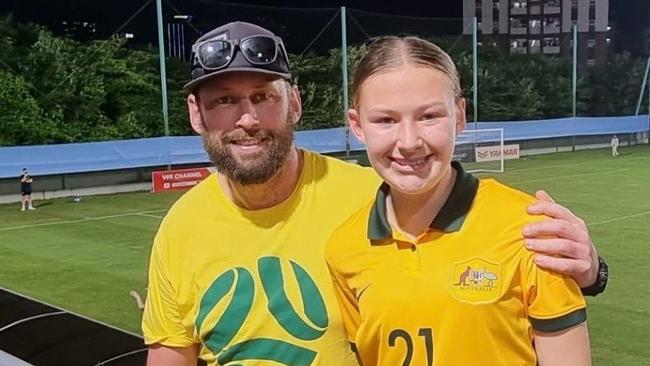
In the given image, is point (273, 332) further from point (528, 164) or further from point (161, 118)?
point (528, 164)

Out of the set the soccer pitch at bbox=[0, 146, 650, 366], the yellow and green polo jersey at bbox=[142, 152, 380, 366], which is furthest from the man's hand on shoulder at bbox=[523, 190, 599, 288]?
the soccer pitch at bbox=[0, 146, 650, 366]

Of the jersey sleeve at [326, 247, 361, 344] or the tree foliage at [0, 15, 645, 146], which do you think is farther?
the tree foliage at [0, 15, 645, 146]

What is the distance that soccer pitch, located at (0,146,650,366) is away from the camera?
862 centimetres

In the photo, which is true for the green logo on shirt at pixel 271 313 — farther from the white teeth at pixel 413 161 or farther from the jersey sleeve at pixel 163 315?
the white teeth at pixel 413 161

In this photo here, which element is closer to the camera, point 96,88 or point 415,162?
point 415,162

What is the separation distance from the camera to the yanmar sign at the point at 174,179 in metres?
20.1

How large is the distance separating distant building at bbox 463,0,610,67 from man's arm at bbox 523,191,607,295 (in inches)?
1551

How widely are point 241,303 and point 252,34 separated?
0.66 metres

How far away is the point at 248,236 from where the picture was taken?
2.19 metres

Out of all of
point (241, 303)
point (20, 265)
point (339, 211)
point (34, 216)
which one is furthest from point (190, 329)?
point (34, 216)

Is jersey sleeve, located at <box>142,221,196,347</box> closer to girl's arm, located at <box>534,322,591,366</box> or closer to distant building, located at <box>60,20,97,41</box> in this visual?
girl's arm, located at <box>534,322,591,366</box>

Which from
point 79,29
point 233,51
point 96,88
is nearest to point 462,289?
point 233,51

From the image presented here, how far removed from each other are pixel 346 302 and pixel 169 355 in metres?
0.51

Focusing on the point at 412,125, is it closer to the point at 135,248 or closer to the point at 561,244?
the point at 561,244
